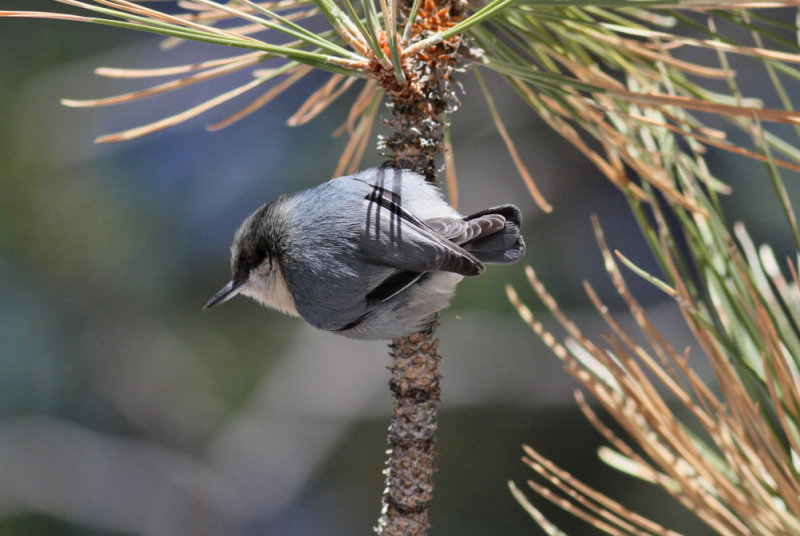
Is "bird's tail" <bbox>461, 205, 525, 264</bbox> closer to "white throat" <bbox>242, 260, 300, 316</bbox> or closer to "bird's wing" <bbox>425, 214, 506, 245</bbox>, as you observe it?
"bird's wing" <bbox>425, 214, 506, 245</bbox>

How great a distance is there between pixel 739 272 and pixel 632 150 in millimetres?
125

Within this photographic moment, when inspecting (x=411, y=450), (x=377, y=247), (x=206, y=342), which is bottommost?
(x=206, y=342)

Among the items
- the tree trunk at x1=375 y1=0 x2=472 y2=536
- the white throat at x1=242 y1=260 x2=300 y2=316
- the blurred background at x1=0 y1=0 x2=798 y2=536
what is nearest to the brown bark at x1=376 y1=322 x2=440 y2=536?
the tree trunk at x1=375 y1=0 x2=472 y2=536

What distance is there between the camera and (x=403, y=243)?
0.42m

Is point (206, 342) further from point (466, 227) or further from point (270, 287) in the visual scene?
point (466, 227)

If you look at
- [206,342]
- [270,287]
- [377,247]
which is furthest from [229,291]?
[206,342]

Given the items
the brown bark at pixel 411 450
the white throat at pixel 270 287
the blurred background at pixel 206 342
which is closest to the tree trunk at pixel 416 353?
the brown bark at pixel 411 450

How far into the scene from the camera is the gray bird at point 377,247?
43 centimetres

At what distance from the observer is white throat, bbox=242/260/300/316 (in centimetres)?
49

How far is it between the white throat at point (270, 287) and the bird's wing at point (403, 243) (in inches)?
3.3

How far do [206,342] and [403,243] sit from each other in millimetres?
978

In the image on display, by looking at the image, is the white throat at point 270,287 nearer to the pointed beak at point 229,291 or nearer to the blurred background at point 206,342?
the pointed beak at point 229,291

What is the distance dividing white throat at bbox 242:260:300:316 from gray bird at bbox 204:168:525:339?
15 millimetres

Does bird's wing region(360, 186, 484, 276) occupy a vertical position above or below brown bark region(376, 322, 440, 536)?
above
